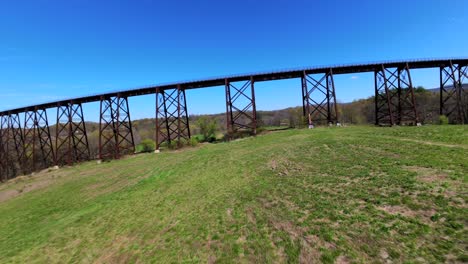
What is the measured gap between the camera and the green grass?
179 inches

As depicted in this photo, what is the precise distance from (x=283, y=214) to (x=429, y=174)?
5204 mm

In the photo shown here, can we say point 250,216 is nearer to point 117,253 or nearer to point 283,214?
point 283,214

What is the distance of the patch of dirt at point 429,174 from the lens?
6.68 m

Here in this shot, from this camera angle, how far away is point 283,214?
6.21m

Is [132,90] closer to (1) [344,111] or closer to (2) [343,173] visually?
(2) [343,173]

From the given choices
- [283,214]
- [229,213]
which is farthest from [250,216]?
[283,214]

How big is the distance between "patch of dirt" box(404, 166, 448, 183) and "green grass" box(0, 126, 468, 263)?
2cm

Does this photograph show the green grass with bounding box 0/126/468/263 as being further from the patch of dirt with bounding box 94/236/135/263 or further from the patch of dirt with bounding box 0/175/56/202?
the patch of dirt with bounding box 0/175/56/202

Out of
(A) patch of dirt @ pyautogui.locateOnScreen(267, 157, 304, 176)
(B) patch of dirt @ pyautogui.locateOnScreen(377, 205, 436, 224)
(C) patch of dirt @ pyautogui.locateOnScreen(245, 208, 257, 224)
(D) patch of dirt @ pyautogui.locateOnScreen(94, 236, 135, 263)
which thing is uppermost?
(A) patch of dirt @ pyautogui.locateOnScreen(267, 157, 304, 176)

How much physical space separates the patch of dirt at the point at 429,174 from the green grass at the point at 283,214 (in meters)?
0.02

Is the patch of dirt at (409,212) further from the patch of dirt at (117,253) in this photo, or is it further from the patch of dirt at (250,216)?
the patch of dirt at (117,253)

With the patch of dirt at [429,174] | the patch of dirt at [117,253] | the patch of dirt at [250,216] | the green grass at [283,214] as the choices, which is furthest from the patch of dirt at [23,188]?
the patch of dirt at [429,174]

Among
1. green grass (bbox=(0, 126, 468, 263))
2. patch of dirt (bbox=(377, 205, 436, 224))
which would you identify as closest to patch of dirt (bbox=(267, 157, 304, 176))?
green grass (bbox=(0, 126, 468, 263))

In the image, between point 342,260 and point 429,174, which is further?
point 429,174
